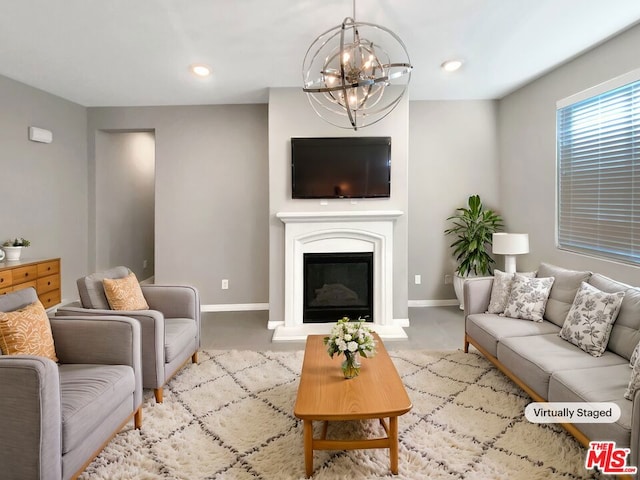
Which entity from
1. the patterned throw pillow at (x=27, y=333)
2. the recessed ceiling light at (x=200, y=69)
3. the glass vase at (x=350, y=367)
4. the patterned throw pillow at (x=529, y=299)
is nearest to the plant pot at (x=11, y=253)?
the patterned throw pillow at (x=27, y=333)

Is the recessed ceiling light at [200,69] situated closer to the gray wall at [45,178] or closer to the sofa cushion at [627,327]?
the gray wall at [45,178]

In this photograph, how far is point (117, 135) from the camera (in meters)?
5.58

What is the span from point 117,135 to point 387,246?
423cm

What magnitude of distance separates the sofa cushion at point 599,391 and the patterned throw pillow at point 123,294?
9.37 ft

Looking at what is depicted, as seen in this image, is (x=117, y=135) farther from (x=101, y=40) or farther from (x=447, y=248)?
(x=447, y=248)

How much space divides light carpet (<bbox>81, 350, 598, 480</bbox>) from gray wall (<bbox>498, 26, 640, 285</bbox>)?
5.33 feet

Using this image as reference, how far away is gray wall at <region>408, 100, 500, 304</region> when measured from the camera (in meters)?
4.91

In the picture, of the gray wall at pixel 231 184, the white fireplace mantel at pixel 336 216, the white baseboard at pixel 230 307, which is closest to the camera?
the white fireplace mantel at pixel 336 216

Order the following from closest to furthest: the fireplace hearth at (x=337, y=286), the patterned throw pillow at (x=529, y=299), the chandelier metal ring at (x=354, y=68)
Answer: the chandelier metal ring at (x=354, y=68) → the patterned throw pillow at (x=529, y=299) → the fireplace hearth at (x=337, y=286)

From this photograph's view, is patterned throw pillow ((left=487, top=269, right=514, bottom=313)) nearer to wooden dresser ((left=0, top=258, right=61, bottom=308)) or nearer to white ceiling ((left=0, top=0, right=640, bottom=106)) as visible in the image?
white ceiling ((left=0, top=0, right=640, bottom=106))

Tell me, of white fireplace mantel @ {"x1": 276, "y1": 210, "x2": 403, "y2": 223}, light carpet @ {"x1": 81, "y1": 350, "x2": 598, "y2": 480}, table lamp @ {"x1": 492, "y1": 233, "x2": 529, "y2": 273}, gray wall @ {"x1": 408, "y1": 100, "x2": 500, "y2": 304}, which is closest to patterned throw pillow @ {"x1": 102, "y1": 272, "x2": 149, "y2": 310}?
light carpet @ {"x1": 81, "y1": 350, "x2": 598, "y2": 480}

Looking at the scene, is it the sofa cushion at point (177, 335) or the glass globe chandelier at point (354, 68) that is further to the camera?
the sofa cushion at point (177, 335)

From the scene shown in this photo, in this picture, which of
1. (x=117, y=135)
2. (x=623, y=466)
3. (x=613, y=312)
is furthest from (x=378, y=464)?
(x=117, y=135)

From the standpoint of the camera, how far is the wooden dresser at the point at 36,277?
139 inches
